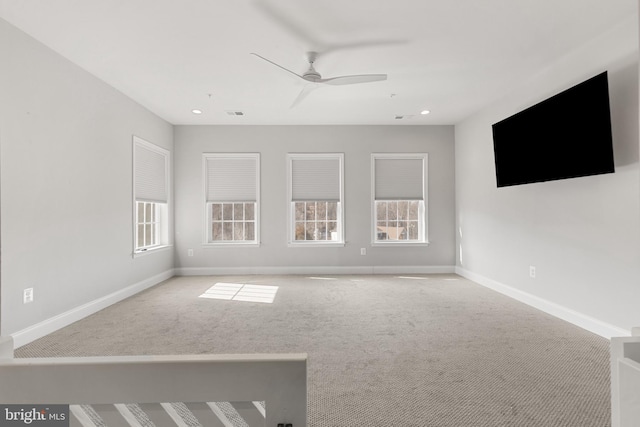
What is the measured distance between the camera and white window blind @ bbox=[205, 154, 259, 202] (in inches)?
221

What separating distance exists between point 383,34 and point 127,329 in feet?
11.7

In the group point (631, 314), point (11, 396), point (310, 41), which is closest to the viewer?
point (11, 396)

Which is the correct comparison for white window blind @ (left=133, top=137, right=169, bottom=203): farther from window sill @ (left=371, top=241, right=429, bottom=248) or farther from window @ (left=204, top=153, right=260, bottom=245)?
window sill @ (left=371, top=241, right=429, bottom=248)

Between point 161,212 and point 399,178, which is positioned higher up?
point 399,178

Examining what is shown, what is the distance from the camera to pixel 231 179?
5617mm

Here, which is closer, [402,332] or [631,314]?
[631,314]

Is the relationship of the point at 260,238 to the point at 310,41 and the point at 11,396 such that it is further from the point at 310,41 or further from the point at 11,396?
the point at 11,396

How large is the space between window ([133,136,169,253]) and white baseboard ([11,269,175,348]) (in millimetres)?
537

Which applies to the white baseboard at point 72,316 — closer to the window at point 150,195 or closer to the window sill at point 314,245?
the window at point 150,195

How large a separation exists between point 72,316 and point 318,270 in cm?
344

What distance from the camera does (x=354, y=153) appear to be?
5.63 metres

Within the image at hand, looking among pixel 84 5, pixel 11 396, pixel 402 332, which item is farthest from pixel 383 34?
pixel 11 396

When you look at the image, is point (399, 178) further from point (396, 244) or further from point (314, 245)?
point (314, 245)

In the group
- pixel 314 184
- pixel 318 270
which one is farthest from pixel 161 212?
pixel 318 270
